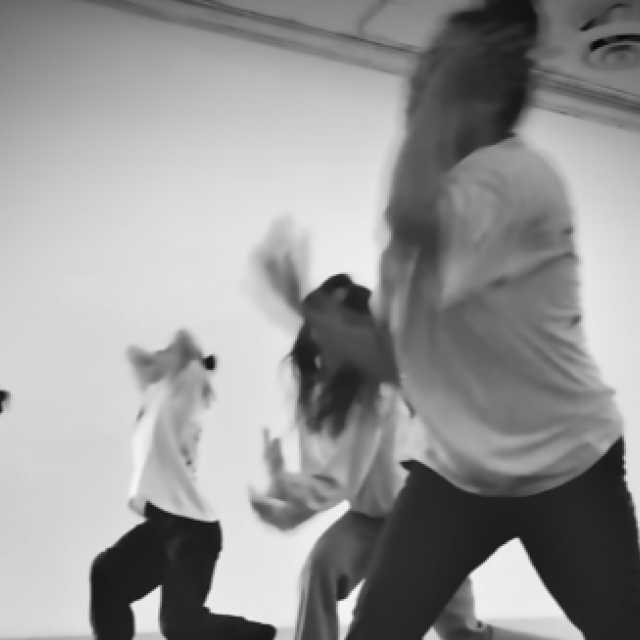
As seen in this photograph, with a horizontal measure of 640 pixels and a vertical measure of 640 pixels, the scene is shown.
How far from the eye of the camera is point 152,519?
1.98 meters

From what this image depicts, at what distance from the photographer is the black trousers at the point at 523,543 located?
55.3 inches

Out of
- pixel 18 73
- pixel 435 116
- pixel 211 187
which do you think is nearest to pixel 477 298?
pixel 435 116

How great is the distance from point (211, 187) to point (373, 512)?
0.98m

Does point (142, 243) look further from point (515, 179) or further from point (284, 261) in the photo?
point (515, 179)

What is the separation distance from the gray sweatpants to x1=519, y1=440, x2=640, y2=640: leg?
0.46 meters

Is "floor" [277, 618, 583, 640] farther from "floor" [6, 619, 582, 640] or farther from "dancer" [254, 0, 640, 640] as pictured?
"dancer" [254, 0, 640, 640]

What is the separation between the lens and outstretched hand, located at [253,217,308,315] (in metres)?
2.16

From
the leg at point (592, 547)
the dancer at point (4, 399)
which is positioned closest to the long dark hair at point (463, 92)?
the leg at point (592, 547)

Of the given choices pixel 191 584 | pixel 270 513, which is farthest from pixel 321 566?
pixel 191 584

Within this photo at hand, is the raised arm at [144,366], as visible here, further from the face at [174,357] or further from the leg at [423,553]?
the leg at [423,553]

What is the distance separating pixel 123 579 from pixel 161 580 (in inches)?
3.6

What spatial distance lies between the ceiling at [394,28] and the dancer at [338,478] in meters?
0.84

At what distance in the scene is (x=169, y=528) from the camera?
1.98 m

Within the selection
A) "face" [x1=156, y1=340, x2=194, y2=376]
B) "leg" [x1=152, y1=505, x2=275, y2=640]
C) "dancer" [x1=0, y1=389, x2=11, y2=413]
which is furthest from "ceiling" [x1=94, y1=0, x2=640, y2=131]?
"leg" [x1=152, y1=505, x2=275, y2=640]
